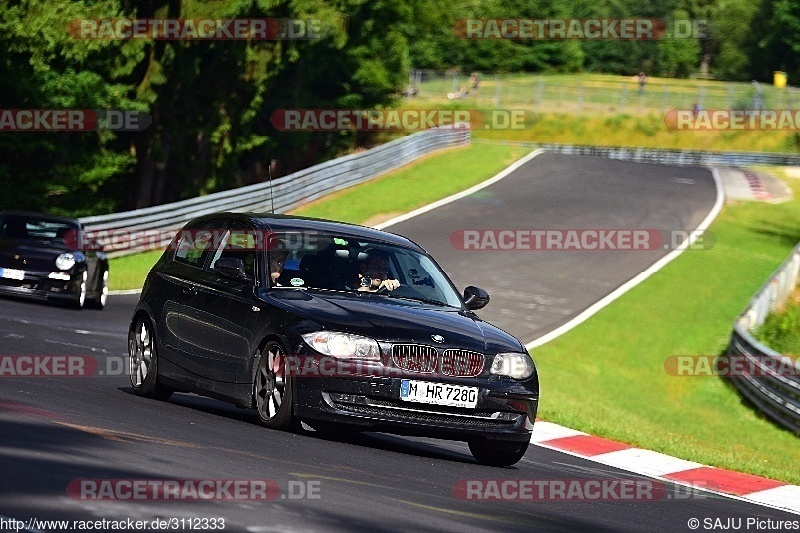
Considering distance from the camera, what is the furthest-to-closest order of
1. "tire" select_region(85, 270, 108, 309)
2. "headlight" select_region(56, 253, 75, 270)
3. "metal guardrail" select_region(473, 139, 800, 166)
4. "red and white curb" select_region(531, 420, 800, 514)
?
1. "metal guardrail" select_region(473, 139, 800, 166)
2. "tire" select_region(85, 270, 108, 309)
3. "headlight" select_region(56, 253, 75, 270)
4. "red and white curb" select_region(531, 420, 800, 514)

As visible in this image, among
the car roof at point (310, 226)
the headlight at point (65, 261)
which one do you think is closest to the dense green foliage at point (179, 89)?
the headlight at point (65, 261)

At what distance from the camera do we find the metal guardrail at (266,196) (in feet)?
100

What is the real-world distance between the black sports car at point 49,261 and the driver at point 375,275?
1110 centimetres

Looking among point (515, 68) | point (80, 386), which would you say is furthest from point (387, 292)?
point (515, 68)

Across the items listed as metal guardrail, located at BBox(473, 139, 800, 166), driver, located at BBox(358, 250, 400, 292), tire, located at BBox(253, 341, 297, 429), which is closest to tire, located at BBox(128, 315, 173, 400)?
tire, located at BBox(253, 341, 297, 429)

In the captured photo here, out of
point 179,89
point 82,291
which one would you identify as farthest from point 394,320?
point 179,89

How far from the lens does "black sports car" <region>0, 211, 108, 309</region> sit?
2108 cm

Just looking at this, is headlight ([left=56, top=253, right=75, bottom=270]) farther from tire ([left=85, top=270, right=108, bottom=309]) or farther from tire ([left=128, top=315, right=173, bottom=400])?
tire ([left=128, top=315, right=173, bottom=400])

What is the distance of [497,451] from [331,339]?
1611mm

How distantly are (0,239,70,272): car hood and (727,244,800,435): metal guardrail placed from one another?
10283mm

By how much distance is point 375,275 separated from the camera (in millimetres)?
10930

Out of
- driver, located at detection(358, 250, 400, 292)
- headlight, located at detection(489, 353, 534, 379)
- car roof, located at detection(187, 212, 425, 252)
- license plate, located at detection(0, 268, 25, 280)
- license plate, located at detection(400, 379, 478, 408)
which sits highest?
car roof, located at detection(187, 212, 425, 252)

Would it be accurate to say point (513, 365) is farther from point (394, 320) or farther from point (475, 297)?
point (475, 297)

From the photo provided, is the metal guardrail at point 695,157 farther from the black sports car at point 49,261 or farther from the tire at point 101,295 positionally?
the black sports car at point 49,261
